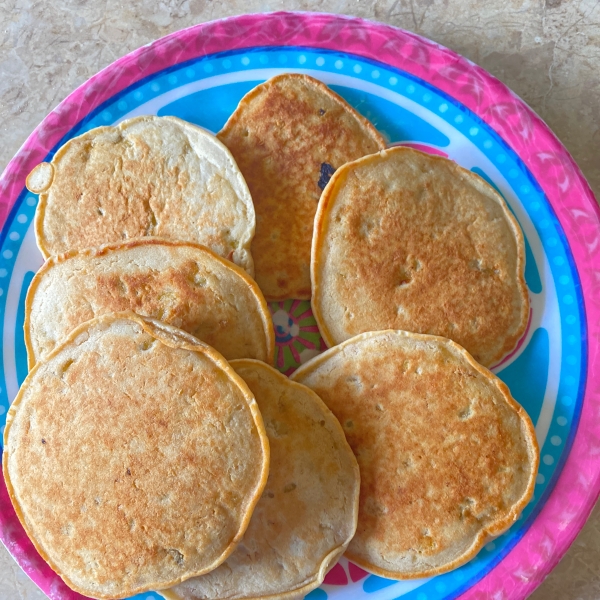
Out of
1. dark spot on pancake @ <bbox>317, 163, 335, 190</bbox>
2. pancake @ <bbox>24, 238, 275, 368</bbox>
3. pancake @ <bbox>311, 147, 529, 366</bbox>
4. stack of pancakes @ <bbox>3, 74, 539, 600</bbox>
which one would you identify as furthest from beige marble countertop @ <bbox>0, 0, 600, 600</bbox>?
pancake @ <bbox>24, 238, 275, 368</bbox>

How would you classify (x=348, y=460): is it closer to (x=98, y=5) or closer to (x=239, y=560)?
(x=239, y=560)

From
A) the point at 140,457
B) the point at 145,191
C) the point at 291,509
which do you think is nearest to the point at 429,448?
the point at 291,509

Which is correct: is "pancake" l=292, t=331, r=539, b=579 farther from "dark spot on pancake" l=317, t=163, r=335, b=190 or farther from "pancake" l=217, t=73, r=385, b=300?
"dark spot on pancake" l=317, t=163, r=335, b=190

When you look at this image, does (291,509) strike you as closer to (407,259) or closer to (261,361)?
(261,361)

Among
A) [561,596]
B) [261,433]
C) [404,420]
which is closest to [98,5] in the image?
[261,433]

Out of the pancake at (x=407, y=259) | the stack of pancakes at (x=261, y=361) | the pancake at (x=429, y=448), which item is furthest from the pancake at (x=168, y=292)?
the pancake at (x=429, y=448)

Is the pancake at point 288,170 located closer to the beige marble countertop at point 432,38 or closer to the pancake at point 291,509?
the pancake at point 291,509
